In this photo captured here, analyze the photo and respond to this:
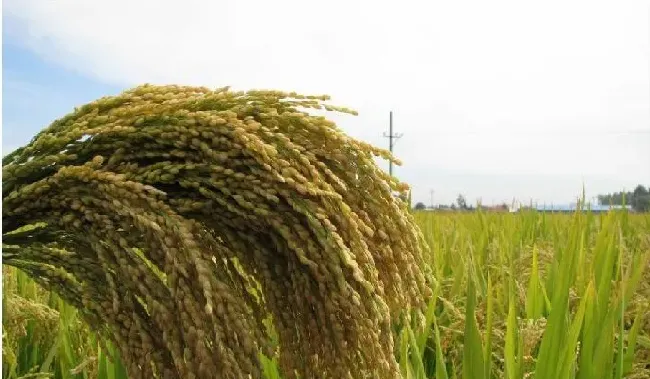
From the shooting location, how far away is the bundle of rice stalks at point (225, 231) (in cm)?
158

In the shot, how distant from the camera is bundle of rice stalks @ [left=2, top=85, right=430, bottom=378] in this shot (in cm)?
158

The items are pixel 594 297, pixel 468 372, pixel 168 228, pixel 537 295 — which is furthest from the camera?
pixel 537 295

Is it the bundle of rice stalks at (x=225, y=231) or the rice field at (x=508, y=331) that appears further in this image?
the rice field at (x=508, y=331)

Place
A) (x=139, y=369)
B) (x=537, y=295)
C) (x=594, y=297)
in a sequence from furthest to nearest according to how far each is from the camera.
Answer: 1. (x=537, y=295)
2. (x=594, y=297)
3. (x=139, y=369)

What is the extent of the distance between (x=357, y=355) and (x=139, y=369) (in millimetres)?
534

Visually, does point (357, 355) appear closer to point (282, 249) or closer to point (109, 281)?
point (282, 249)

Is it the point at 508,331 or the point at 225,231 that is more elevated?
the point at 225,231

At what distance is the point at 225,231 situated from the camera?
1698mm

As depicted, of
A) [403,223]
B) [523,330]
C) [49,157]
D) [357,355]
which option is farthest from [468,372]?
[49,157]

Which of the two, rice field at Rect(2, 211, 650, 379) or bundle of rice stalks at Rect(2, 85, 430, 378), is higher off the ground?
bundle of rice stalks at Rect(2, 85, 430, 378)

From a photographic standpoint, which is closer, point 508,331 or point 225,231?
point 225,231

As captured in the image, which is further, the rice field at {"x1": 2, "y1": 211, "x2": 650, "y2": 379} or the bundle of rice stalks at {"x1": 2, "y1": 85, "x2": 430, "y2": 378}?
the rice field at {"x1": 2, "y1": 211, "x2": 650, "y2": 379}

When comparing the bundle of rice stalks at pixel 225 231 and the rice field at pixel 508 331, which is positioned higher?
the bundle of rice stalks at pixel 225 231

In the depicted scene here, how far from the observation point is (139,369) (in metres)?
1.71
